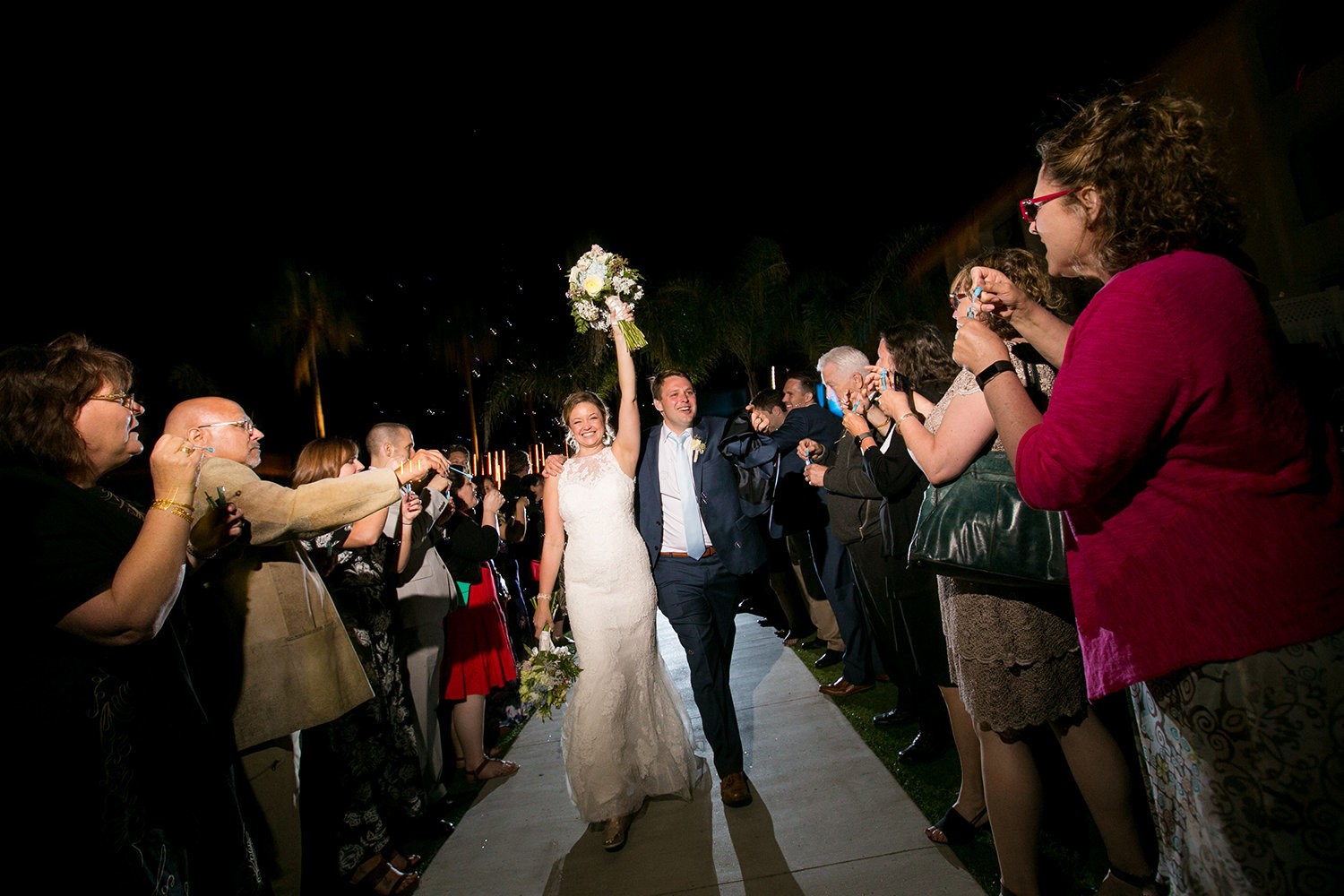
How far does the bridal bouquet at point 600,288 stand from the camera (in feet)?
14.7

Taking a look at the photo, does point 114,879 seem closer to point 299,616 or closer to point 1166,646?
point 299,616

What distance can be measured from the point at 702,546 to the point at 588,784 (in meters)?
1.54

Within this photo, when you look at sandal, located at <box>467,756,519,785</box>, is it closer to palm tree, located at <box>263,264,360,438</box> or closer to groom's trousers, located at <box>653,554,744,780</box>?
groom's trousers, located at <box>653,554,744,780</box>

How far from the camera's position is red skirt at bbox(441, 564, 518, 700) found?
4.86 metres

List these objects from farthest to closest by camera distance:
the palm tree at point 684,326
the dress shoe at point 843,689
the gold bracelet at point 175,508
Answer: the palm tree at point 684,326, the dress shoe at point 843,689, the gold bracelet at point 175,508

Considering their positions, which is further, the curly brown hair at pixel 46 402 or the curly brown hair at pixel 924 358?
the curly brown hair at pixel 924 358

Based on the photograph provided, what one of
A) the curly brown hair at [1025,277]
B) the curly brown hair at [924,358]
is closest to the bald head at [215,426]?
the curly brown hair at [1025,277]

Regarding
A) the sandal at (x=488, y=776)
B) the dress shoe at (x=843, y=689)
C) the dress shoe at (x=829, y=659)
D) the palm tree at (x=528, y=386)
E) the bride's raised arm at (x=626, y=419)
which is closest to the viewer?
the bride's raised arm at (x=626, y=419)

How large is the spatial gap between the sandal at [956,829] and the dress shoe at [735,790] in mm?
1065

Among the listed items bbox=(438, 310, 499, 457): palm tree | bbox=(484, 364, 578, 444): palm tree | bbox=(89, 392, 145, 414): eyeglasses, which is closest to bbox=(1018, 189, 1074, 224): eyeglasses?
bbox=(89, 392, 145, 414): eyeglasses

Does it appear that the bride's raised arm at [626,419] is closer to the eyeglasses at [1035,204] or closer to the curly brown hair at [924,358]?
the curly brown hair at [924,358]

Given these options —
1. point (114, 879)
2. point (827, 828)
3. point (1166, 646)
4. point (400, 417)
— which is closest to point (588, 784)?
point (827, 828)

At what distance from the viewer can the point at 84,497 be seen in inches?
79.7

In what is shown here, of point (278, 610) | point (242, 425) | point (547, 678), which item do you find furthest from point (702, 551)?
point (242, 425)
